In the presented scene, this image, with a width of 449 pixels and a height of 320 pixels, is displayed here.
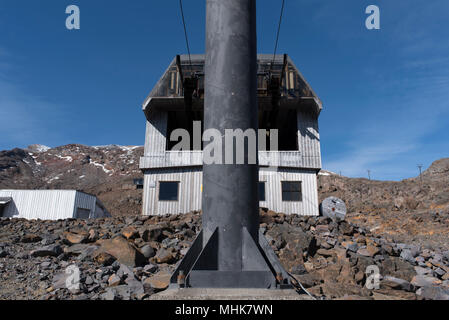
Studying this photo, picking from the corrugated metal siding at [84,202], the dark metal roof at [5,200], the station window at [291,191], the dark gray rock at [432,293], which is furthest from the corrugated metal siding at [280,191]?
the dark metal roof at [5,200]

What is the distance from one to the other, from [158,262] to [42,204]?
25.5 meters

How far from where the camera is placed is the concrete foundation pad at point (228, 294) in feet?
9.29

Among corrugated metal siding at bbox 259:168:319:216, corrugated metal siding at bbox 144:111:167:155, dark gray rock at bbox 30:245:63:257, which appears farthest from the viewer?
corrugated metal siding at bbox 144:111:167:155

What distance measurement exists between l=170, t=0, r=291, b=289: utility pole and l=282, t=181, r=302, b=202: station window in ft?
46.6

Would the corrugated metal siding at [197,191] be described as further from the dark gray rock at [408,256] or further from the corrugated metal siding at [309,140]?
the dark gray rock at [408,256]

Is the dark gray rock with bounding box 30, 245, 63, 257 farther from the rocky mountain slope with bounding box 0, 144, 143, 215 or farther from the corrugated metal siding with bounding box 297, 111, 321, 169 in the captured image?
the rocky mountain slope with bounding box 0, 144, 143, 215

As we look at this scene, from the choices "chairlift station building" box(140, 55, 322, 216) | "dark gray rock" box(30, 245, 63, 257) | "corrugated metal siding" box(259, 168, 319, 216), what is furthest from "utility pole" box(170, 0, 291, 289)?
"corrugated metal siding" box(259, 168, 319, 216)

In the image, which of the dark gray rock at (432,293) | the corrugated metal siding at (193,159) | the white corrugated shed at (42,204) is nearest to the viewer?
the dark gray rock at (432,293)

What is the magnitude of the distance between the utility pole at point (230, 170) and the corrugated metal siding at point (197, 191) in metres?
13.9

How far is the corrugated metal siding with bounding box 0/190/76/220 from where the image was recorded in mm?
28672

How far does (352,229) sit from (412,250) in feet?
8.26

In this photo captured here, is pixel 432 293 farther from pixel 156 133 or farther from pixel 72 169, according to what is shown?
pixel 72 169
